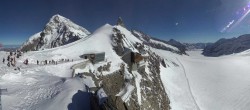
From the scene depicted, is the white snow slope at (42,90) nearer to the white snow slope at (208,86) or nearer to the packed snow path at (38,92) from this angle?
the packed snow path at (38,92)

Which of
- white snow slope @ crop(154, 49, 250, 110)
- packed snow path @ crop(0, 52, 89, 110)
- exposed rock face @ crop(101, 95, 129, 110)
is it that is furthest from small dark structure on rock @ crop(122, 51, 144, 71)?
exposed rock face @ crop(101, 95, 129, 110)

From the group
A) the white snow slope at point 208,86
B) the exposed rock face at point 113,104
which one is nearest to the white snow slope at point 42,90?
the exposed rock face at point 113,104

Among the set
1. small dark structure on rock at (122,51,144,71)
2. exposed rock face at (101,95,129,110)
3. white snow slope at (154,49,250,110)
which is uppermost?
small dark structure on rock at (122,51,144,71)

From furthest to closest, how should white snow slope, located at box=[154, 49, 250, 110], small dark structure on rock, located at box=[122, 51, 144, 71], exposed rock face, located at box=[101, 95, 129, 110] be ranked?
white snow slope, located at box=[154, 49, 250, 110]
small dark structure on rock, located at box=[122, 51, 144, 71]
exposed rock face, located at box=[101, 95, 129, 110]

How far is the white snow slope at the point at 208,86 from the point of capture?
89438 mm

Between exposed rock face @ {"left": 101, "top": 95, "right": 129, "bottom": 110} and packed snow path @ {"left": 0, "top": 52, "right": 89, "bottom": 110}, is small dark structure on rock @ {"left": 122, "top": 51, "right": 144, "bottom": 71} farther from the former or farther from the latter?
exposed rock face @ {"left": 101, "top": 95, "right": 129, "bottom": 110}

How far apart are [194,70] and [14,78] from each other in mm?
113156

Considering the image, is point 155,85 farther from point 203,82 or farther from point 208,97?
point 203,82

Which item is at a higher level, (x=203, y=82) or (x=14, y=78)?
(x=14, y=78)

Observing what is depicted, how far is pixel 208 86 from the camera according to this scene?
109875mm

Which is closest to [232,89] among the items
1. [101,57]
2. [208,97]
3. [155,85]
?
[208,97]

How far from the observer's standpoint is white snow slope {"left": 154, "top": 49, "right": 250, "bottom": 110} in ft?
293

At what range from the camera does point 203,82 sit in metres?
116

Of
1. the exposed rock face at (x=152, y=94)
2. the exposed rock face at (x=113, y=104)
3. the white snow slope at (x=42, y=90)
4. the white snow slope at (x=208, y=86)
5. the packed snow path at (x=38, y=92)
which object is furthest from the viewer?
the white snow slope at (x=208, y=86)
